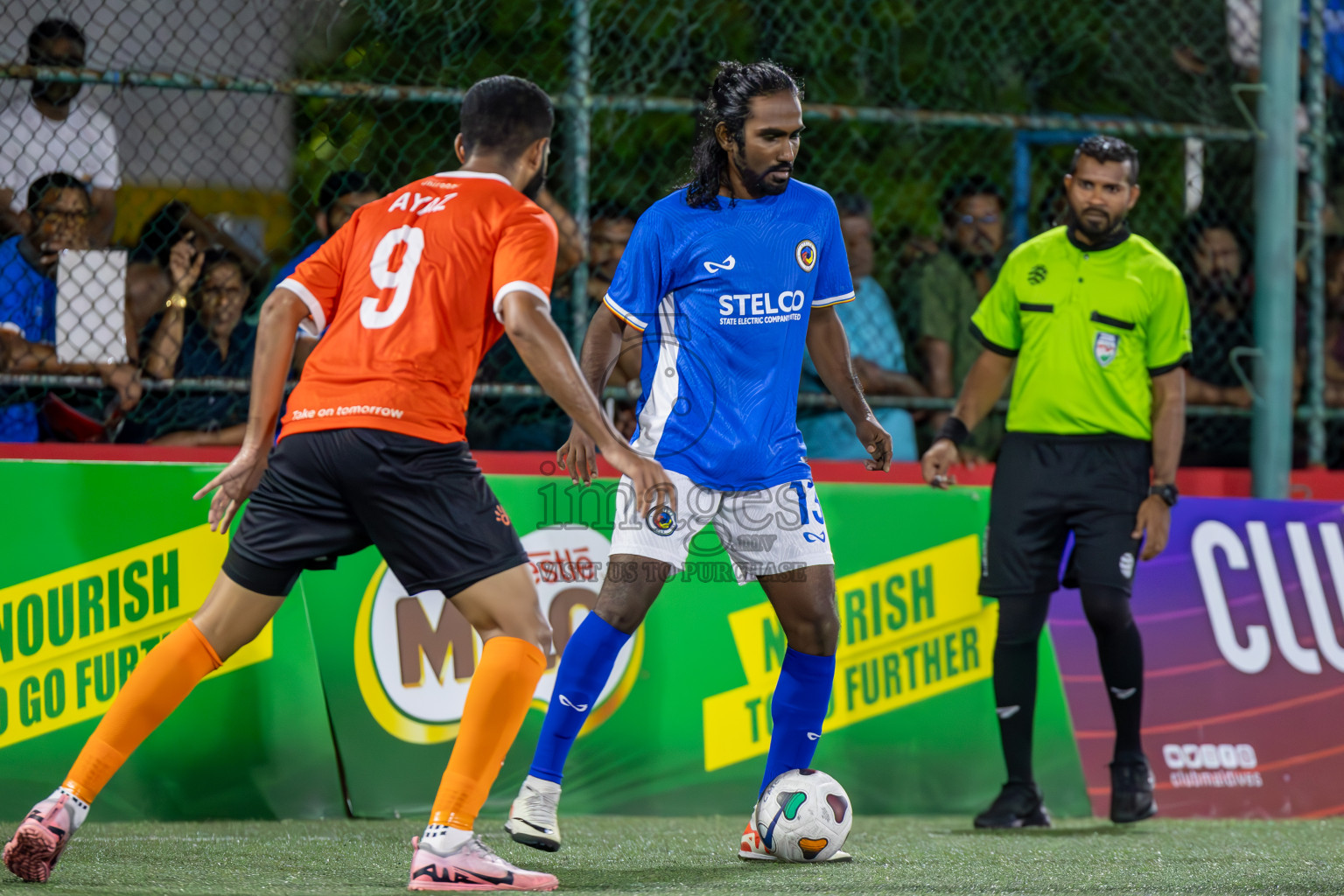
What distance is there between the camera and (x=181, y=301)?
580 cm

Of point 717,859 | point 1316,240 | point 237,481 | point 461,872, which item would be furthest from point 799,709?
point 1316,240

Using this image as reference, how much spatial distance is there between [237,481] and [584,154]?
2607 millimetres

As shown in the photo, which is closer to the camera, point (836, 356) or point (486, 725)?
point (486, 725)

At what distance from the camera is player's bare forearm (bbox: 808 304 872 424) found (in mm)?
4645

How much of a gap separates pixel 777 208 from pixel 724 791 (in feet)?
7.48

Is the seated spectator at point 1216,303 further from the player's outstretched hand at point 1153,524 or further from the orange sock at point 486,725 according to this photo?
the orange sock at point 486,725

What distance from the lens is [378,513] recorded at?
3.68 m

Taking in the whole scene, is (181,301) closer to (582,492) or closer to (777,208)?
(582,492)

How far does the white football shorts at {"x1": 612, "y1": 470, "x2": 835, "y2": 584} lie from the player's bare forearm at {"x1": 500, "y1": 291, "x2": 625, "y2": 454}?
75cm

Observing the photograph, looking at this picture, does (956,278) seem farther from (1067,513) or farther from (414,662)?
(414,662)

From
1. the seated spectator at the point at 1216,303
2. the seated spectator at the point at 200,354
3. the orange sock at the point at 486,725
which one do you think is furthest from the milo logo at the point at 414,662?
the seated spectator at the point at 1216,303

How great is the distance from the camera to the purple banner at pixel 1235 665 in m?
6.00

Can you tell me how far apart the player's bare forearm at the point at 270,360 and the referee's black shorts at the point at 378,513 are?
0.08 m

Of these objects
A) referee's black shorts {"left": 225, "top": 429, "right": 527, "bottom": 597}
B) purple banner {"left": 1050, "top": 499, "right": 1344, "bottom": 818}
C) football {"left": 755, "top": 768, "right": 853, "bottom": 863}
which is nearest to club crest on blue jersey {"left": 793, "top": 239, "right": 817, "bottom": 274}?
referee's black shorts {"left": 225, "top": 429, "right": 527, "bottom": 597}
